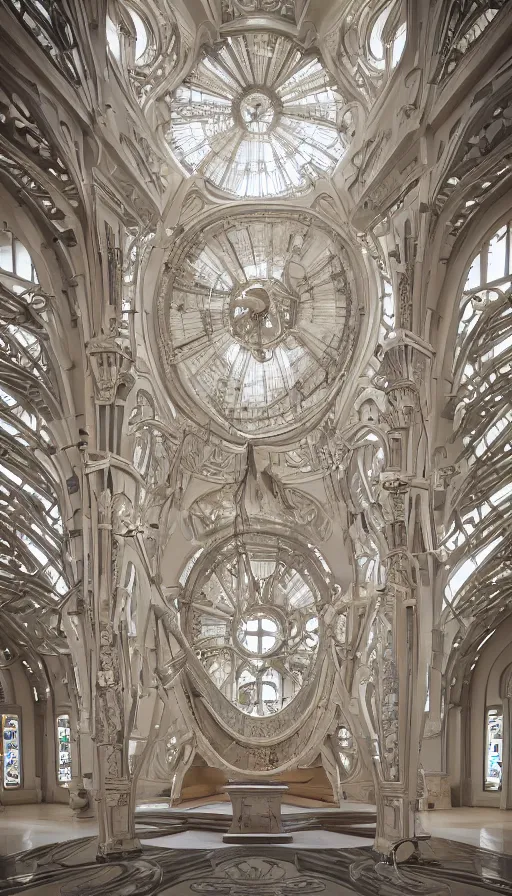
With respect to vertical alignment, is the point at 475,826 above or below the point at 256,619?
below

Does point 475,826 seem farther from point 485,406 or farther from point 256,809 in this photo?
point 485,406

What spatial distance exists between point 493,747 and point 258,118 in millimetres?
13950

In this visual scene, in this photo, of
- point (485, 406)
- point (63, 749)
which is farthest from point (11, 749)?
point (485, 406)

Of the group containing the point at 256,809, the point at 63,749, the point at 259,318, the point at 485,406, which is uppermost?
the point at 259,318

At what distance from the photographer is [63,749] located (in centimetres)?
2041

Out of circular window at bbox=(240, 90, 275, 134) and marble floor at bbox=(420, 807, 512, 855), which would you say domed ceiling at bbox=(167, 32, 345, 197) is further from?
marble floor at bbox=(420, 807, 512, 855)

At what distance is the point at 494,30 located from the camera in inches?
438

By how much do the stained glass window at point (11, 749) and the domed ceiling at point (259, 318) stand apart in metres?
8.92

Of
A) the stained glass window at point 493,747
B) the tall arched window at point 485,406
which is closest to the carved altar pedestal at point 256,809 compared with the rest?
the tall arched window at point 485,406

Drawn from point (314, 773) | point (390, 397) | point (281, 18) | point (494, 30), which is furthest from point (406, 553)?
point (281, 18)

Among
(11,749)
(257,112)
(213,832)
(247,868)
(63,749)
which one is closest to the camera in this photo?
(247,868)

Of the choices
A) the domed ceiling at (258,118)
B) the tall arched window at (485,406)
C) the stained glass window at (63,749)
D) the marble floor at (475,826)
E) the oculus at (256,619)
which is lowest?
the marble floor at (475,826)

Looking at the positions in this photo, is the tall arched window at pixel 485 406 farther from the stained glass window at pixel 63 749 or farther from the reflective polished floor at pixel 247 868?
the stained glass window at pixel 63 749

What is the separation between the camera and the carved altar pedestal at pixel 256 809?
13.7 m
